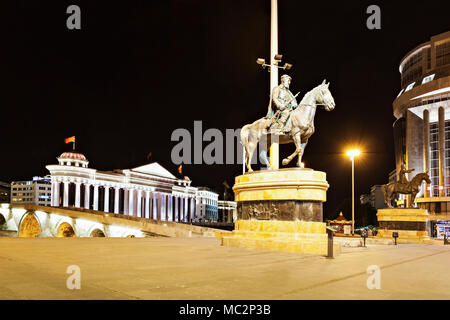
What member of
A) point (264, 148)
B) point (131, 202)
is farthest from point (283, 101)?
point (131, 202)

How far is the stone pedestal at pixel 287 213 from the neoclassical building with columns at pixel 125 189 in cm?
8175

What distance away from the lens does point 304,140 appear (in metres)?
14.6

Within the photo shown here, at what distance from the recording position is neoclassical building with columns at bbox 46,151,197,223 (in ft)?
296

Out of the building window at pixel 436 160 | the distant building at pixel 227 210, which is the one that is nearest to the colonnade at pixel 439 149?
the building window at pixel 436 160

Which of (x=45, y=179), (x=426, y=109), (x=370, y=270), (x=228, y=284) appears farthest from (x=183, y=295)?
(x=45, y=179)

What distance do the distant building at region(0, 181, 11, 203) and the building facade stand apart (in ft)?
540

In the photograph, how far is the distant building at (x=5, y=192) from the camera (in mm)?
173375

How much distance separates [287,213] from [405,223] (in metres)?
16.7

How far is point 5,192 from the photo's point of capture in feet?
572

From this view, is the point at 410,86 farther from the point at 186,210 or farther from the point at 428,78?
the point at 186,210

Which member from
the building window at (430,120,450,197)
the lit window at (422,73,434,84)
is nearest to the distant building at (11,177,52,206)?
the building window at (430,120,450,197)
